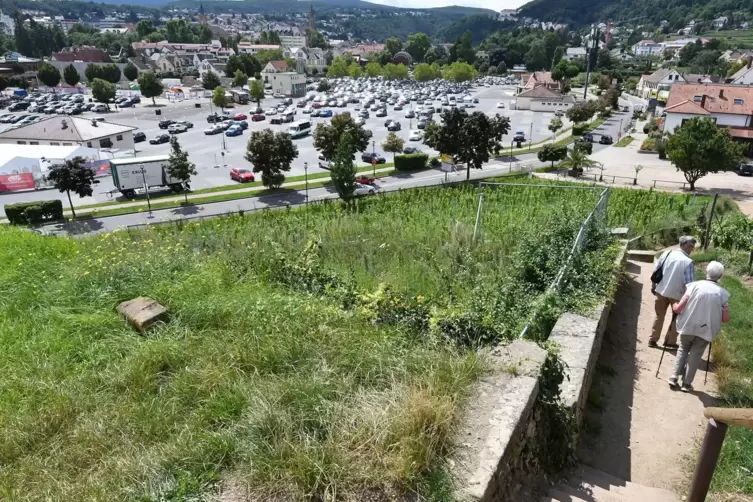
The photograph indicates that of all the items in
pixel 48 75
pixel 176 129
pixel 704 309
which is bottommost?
pixel 176 129

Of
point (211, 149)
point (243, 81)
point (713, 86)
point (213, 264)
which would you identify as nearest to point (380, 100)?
point (243, 81)

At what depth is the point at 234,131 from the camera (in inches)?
2002

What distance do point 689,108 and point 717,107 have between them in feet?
7.90

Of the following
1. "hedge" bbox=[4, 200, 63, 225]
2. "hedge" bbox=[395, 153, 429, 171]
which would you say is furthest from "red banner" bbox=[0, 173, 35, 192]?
"hedge" bbox=[395, 153, 429, 171]

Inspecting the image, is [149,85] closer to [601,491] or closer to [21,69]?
[21,69]

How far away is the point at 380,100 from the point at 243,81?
25.7m

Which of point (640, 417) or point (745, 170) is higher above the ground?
point (640, 417)

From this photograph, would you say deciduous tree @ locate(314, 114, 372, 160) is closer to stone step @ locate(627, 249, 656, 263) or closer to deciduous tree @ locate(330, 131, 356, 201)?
deciduous tree @ locate(330, 131, 356, 201)

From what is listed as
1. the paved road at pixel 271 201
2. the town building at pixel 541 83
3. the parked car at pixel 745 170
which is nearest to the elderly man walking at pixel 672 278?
the paved road at pixel 271 201

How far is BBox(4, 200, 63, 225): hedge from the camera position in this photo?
86.9 feet

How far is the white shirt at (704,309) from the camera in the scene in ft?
16.3

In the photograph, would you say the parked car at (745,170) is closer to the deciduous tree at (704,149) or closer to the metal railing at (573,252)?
the deciduous tree at (704,149)

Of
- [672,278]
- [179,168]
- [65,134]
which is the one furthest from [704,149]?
[65,134]

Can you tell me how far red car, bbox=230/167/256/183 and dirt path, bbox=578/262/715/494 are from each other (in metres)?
31.4
